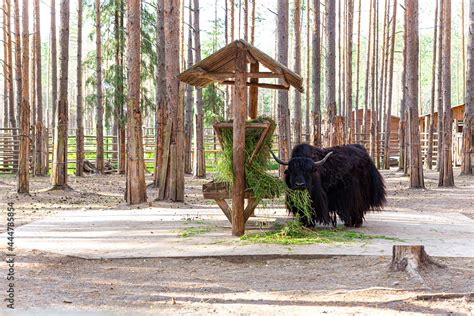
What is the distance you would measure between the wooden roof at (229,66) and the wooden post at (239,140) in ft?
0.47

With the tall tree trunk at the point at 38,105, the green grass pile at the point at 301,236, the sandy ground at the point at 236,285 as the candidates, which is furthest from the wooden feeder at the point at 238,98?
the tall tree trunk at the point at 38,105

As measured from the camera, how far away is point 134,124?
14.3 m

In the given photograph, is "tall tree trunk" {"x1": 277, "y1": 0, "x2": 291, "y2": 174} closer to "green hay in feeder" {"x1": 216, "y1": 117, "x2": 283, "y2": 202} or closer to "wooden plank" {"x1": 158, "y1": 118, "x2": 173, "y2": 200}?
"wooden plank" {"x1": 158, "y1": 118, "x2": 173, "y2": 200}

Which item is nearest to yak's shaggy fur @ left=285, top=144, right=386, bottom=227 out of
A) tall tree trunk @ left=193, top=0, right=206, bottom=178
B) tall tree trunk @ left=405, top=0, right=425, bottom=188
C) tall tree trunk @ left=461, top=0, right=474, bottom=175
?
tall tree trunk @ left=405, top=0, right=425, bottom=188

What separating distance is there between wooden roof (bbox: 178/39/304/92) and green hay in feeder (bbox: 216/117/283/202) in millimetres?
809

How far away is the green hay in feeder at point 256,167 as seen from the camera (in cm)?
974

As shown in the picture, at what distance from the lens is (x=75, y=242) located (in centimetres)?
954

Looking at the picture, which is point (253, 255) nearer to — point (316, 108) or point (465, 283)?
point (465, 283)

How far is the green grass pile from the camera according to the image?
9332mm

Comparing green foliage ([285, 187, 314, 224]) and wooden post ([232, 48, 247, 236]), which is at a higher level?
wooden post ([232, 48, 247, 236])

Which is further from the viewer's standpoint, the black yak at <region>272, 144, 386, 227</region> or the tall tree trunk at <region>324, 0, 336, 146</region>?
the tall tree trunk at <region>324, 0, 336, 146</region>

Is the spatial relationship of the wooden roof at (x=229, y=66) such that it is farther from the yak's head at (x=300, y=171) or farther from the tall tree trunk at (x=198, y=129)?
the tall tree trunk at (x=198, y=129)

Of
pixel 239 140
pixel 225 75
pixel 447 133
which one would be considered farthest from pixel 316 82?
pixel 239 140

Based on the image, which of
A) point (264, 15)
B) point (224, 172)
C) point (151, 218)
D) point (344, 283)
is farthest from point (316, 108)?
point (264, 15)
